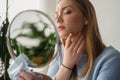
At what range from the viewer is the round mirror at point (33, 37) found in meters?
0.64

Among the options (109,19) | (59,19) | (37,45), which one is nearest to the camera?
(37,45)

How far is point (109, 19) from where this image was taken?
1.44m

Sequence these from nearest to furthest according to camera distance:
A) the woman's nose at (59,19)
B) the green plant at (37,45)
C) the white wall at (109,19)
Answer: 1. the green plant at (37,45)
2. the woman's nose at (59,19)
3. the white wall at (109,19)

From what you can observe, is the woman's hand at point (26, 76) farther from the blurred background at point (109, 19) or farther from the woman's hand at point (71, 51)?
the blurred background at point (109, 19)

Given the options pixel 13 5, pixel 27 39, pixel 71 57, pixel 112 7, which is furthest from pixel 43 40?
pixel 13 5

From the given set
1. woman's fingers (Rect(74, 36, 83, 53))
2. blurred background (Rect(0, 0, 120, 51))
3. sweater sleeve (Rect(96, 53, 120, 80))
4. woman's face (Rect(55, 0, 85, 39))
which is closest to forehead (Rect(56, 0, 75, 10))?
woman's face (Rect(55, 0, 85, 39))

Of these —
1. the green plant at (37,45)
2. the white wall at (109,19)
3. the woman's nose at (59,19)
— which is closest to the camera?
the green plant at (37,45)

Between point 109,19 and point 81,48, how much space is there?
2.17 feet

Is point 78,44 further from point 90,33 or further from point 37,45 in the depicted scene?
point 37,45

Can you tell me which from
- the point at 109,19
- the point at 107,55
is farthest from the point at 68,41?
the point at 109,19

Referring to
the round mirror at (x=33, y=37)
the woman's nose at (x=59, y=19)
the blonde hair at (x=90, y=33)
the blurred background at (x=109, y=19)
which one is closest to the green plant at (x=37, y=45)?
the round mirror at (x=33, y=37)

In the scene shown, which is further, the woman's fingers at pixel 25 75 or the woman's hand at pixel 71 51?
the woman's hand at pixel 71 51

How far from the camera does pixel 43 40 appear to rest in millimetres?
643

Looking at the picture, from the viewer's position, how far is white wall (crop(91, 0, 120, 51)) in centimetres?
141
